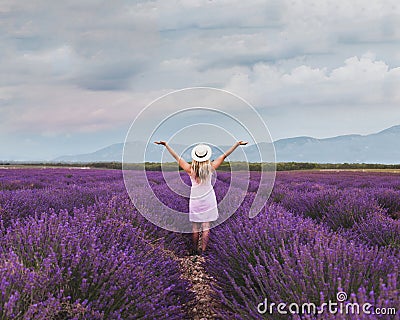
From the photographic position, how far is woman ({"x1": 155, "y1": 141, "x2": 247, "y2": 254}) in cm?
418

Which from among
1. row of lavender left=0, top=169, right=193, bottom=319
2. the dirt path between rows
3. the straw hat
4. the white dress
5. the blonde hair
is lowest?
the dirt path between rows

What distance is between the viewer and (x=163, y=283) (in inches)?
104

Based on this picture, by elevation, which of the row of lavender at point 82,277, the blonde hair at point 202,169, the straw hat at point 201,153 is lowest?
the row of lavender at point 82,277

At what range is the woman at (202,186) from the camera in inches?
164

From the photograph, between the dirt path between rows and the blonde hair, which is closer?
the dirt path between rows

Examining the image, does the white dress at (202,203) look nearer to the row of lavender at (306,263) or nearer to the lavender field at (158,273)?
the row of lavender at (306,263)

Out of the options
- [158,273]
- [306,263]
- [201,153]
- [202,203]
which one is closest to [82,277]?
[158,273]

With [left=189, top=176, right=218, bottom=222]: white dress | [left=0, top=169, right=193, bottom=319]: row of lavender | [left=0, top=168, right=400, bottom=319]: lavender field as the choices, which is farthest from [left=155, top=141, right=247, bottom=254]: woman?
[left=0, top=169, right=193, bottom=319]: row of lavender

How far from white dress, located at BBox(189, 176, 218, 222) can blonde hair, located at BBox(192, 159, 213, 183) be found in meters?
0.07

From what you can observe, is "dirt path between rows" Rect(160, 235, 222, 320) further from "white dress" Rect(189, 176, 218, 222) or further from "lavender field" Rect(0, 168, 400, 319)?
"white dress" Rect(189, 176, 218, 222)

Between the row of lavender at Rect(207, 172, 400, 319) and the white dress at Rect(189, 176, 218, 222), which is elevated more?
the white dress at Rect(189, 176, 218, 222)

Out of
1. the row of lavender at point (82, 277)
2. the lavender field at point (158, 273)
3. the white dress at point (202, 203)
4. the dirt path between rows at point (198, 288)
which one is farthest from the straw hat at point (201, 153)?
the row of lavender at point (82, 277)

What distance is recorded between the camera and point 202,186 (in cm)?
430

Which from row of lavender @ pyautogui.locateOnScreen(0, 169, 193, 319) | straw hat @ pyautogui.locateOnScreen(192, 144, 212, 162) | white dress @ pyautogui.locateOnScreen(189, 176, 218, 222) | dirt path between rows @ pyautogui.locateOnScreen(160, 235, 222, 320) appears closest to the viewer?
row of lavender @ pyautogui.locateOnScreen(0, 169, 193, 319)
